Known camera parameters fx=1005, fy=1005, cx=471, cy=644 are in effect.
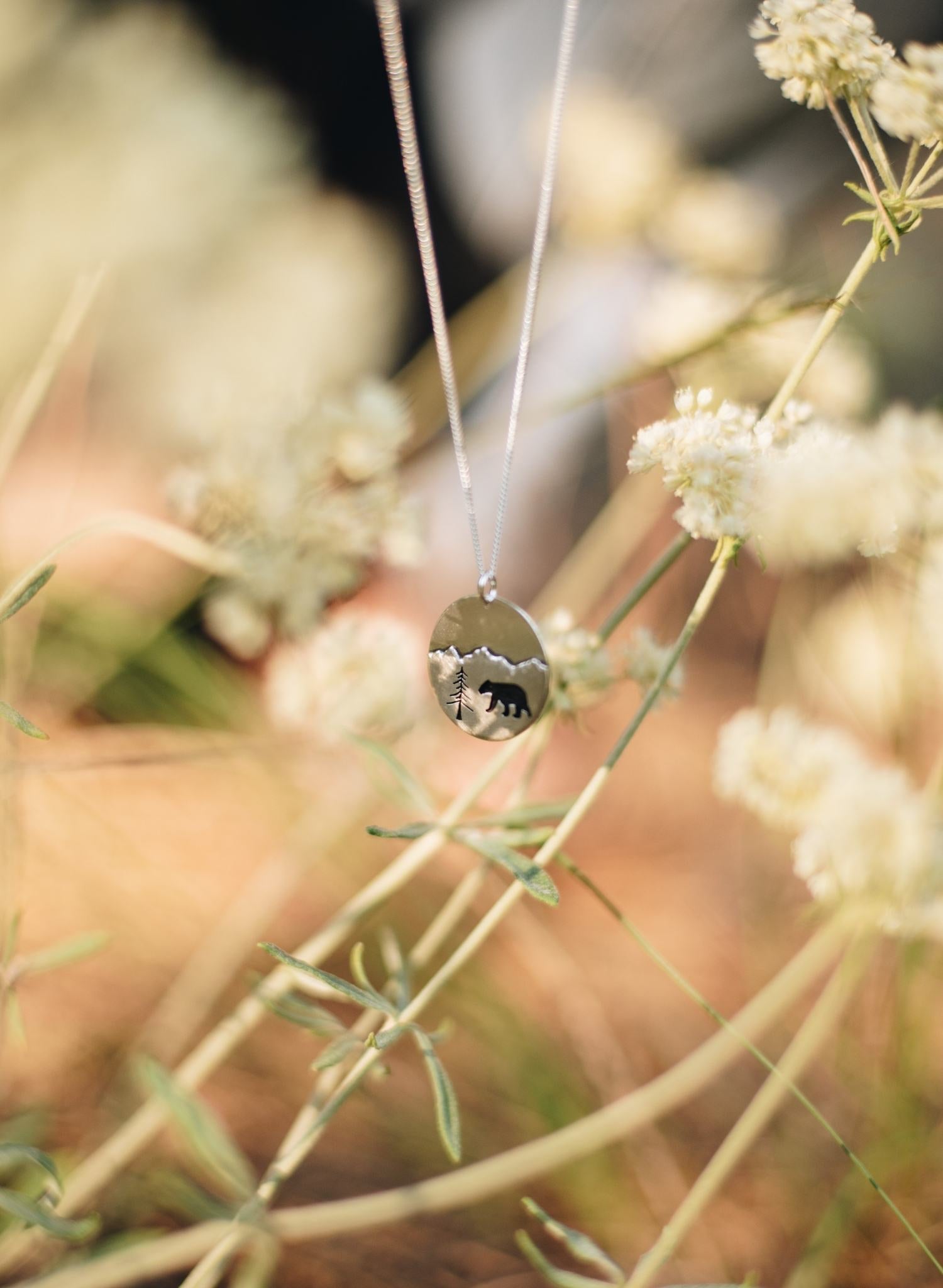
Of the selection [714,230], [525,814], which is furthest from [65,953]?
[714,230]

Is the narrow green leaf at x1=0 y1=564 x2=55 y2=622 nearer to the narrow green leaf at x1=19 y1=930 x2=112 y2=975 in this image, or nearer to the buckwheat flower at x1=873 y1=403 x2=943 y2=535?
the narrow green leaf at x1=19 y1=930 x2=112 y2=975

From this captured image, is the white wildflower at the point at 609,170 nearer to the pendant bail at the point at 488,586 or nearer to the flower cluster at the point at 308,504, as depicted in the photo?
the flower cluster at the point at 308,504

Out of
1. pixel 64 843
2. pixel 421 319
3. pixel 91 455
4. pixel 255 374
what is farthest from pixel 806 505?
pixel 421 319

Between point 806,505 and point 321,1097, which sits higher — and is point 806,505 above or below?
above

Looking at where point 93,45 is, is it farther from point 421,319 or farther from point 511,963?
point 511,963

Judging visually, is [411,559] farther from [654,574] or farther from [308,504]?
[654,574]

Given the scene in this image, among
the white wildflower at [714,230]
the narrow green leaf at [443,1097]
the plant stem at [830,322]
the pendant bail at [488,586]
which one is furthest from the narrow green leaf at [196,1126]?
the white wildflower at [714,230]
